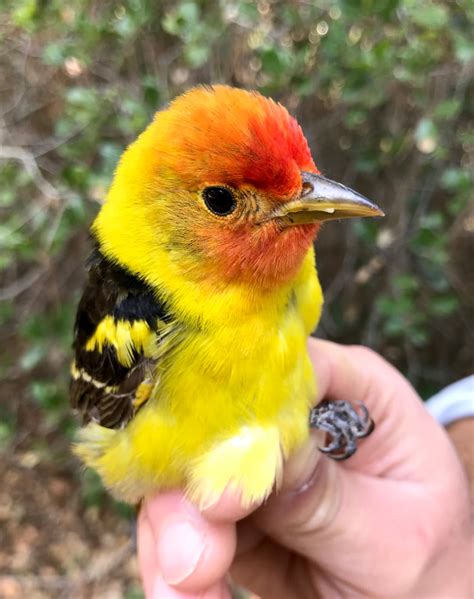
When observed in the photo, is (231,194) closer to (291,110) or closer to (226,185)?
(226,185)

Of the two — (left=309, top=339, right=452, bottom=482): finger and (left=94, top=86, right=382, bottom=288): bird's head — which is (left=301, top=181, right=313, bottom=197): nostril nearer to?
(left=94, top=86, right=382, bottom=288): bird's head

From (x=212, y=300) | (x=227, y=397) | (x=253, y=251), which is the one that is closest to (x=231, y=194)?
(x=253, y=251)

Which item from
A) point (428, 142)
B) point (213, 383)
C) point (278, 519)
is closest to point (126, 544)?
point (278, 519)

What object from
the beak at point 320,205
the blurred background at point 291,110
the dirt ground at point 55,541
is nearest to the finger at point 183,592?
the beak at point 320,205

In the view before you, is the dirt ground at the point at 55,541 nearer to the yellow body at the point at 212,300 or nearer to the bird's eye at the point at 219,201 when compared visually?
the yellow body at the point at 212,300

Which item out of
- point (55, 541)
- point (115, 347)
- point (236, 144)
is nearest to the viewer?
point (236, 144)

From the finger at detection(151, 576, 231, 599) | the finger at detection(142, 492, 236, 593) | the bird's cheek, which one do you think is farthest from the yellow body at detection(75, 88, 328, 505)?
the finger at detection(151, 576, 231, 599)
